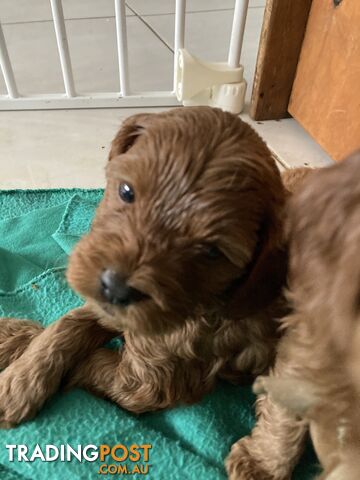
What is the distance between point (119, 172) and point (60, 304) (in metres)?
0.71

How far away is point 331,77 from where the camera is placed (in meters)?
2.38

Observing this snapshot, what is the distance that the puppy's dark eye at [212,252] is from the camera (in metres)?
1.15

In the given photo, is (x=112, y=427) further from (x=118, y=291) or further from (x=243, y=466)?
(x=118, y=291)

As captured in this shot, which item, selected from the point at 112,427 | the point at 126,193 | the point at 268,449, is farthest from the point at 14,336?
the point at 268,449

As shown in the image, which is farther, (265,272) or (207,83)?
(207,83)

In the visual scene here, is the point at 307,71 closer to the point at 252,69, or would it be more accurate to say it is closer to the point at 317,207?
the point at 252,69

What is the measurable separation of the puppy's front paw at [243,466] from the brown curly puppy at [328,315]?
39cm

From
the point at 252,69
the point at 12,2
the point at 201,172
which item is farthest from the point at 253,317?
the point at 12,2

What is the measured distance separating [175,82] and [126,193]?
1.64 m

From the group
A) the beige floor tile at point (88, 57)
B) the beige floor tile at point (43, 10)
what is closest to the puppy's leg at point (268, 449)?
the beige floor tile at point (88, 57)

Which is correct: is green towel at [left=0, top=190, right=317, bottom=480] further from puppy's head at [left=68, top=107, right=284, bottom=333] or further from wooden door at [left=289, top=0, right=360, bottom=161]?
wooden door at [left=289, top=0, right=360, bottom=161]

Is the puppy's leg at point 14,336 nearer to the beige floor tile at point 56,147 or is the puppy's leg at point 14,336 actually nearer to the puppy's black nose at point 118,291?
the puppy's black nose at point 118,291

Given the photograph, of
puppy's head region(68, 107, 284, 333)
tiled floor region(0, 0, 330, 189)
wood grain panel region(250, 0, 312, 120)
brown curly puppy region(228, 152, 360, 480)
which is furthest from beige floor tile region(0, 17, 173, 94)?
brown curly puppy region(228, 152, 360, 480)

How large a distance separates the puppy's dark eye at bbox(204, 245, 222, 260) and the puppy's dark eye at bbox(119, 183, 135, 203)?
19cm
